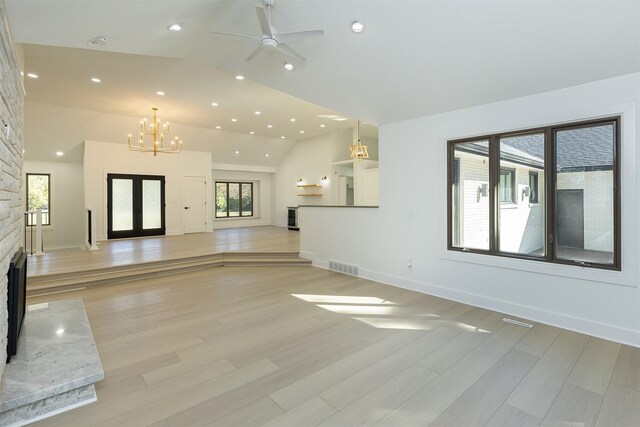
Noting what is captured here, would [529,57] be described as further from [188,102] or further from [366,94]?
[188,102]

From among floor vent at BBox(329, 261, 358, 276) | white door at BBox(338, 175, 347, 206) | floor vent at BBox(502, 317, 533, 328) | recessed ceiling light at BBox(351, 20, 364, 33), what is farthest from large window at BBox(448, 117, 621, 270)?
white door at BBox(338, 175, 347, 206)

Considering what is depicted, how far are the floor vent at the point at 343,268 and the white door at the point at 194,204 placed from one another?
21.5ft

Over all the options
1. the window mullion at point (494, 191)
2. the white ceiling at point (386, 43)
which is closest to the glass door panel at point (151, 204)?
the white ceiling at point (386, 43)

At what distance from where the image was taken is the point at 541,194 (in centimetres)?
360

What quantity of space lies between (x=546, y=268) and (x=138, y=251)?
7514 millimetres

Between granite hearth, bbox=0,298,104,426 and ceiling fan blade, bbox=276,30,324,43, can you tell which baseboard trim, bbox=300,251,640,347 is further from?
granite hearth, bbox=0,298,104,426

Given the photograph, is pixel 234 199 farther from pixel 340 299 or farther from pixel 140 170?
pixel 340 299

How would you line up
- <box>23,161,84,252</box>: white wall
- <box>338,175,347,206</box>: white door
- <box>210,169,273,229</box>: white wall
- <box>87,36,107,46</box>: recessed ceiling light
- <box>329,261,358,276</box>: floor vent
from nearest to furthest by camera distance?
1. <box>87,36,107,46</box>: recessed ceiling light
2. <box>329,261,358,276</box>: floor vent
3. <box>23,161,84,252</box>: white wall
4. <box>338,175,347,206</box>: white door
5. <box>210,169,273,229</box>: white wall

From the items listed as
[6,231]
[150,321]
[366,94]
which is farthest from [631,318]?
[6,231]

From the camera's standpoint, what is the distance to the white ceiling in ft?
8.59

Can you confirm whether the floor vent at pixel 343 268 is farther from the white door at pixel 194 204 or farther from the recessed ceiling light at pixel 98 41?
the white door at pixel 194 204

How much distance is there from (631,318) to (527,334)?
0.90m

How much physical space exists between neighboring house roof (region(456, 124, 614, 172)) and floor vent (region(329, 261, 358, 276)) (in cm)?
298

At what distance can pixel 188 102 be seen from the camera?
23.1 feet
